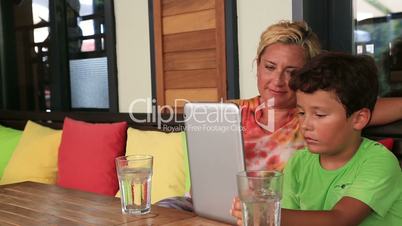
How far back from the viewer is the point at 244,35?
278 centimetres

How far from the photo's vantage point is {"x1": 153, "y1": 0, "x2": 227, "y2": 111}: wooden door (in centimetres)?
288

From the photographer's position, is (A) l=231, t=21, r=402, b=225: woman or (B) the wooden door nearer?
(A) l=231, t=21, r=402, b=225: woman

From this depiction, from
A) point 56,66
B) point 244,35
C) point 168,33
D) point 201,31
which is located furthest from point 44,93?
point 244,35

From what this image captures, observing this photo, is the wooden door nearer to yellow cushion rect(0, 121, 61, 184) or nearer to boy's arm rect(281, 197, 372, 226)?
yellow cushion rect(0, 121, 61, 184)

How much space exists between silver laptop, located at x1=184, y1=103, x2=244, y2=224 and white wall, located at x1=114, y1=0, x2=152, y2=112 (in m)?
2.13

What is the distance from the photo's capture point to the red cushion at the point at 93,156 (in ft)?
8.48

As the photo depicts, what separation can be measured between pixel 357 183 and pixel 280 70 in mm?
653

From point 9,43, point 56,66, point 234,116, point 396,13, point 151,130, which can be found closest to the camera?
point 234,116

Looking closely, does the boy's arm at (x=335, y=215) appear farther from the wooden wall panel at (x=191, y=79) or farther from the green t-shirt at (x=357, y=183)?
the wooden wall panel at (x=191, y=79)

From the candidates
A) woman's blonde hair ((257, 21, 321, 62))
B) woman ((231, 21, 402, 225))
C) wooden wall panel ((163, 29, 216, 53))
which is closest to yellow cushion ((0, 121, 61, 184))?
wooden wall panel ((163, 29, 216, 53))

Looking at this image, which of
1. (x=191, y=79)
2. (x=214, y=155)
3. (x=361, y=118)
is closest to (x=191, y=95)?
(x=191, y=79)

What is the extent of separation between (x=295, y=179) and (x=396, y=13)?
1.28 meters

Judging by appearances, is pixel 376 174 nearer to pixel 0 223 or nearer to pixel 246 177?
pixel 246 177

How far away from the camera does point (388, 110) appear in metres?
1.66
